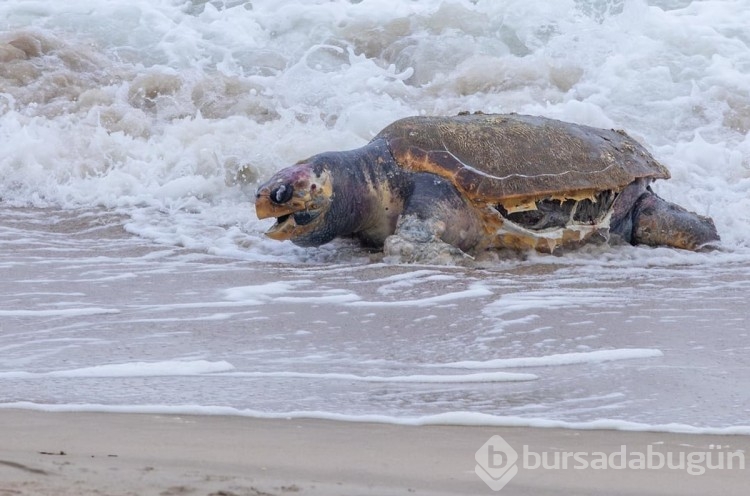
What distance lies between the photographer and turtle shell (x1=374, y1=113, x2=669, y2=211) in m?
5.49

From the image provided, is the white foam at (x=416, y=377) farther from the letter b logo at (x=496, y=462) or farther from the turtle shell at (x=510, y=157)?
the turtle shell at (x=510, y=157)

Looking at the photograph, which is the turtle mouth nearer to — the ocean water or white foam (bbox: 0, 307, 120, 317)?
the ocean water

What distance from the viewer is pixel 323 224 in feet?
17.7

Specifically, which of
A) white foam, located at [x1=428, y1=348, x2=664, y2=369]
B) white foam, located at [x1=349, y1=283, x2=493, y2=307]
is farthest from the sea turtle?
white foam, located at [x1=428, y1=348, x2=664, y2=369]

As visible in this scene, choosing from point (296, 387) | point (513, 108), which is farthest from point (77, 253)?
A: point (513, 108)

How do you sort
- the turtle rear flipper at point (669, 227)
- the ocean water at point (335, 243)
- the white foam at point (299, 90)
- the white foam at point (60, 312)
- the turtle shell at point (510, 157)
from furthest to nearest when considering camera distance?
the white foam at point (299, 90), the turtle rear flipper at point (669, 227), the turtle shell at point (510, 157), the white foam at point (60, 312), the ocean water at point (335, 243)

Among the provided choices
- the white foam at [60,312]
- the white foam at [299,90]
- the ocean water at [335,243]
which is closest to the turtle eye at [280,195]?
the ocean water at [335,243]

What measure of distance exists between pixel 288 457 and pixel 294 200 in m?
3.03

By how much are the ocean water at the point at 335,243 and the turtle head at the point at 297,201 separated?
19 cm

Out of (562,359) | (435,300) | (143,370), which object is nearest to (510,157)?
(435,300)

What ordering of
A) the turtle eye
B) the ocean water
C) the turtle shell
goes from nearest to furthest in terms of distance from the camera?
the ocean water < the turtle eye < the turtle shell

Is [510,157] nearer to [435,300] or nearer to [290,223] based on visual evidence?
[290,223]

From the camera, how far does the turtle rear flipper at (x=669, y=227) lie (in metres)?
6.03

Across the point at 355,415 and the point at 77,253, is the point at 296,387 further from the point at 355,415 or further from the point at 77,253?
the point at 77,253
